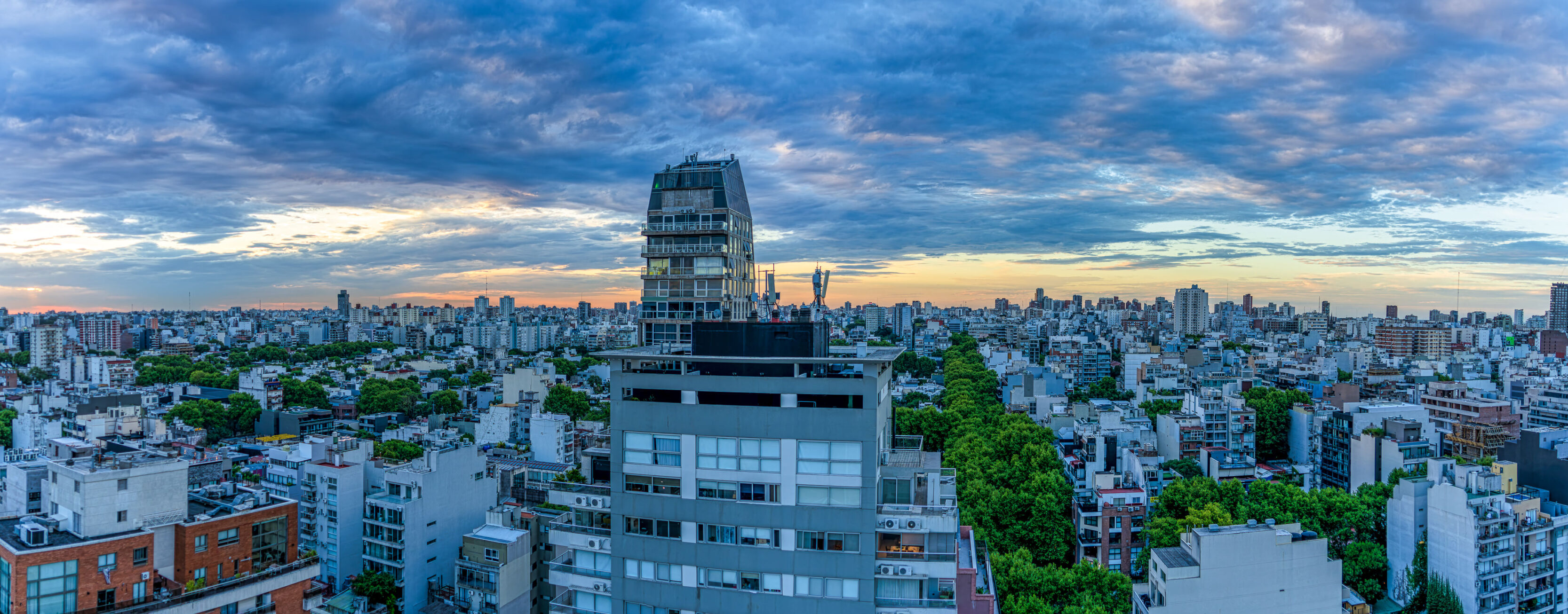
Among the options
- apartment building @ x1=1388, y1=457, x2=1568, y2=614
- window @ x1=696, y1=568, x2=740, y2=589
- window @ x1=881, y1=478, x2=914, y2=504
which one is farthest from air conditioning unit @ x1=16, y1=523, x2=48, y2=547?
apartment building @ x1=1388, y1=457, x2=1568, y2=614

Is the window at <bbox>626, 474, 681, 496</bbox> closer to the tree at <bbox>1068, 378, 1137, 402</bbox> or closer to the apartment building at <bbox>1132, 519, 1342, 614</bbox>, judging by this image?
the apartment building at <bbox>1132, 519, 1342, 614</bbox>

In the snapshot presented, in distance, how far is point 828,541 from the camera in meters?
14.9

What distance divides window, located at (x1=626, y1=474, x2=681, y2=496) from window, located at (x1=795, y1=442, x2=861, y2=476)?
7.60 feet

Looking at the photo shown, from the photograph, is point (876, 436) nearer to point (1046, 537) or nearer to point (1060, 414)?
point (1046, 537)

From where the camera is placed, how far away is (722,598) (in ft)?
49.9

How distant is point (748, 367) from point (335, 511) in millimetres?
21891

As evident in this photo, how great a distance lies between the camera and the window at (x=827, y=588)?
14.9 metres

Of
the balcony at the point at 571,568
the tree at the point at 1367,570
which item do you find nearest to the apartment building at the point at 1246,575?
the tree at the point at 1367,570

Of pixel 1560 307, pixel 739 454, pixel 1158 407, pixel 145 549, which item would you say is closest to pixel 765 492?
pixel 739 454

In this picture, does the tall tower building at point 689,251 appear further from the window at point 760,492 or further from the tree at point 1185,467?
the tree at point 1185,467

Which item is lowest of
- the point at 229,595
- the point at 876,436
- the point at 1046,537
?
the point at 1046,537

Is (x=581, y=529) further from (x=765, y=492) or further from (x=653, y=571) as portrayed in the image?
(x=765, y=492)

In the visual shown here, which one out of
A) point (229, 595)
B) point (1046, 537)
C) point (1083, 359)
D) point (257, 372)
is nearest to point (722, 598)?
point (229, 595)

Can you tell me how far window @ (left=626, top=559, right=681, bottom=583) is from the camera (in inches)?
611
